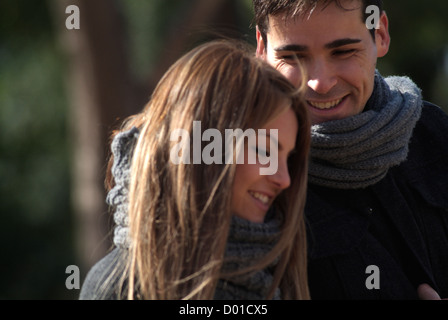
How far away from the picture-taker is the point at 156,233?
1876 millimetres

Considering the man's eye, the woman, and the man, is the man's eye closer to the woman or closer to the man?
the man

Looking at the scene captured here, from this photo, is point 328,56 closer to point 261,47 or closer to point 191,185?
point 261,47

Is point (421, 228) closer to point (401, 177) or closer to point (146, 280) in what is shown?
point (401, 177)

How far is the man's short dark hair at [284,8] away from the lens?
2363mm

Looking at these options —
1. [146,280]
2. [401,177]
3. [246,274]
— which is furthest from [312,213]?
[146,280]

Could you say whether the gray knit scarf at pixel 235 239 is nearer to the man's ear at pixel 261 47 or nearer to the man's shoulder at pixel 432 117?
the man's ear at pixel 261 47

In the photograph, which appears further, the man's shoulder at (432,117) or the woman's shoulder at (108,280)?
the man's shoulder at (432,117)

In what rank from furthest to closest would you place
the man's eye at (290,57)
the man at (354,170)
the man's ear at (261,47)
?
1. the man's ear at (261,47)
2. the man's eye at (290,57)
3. the man at (354,170)

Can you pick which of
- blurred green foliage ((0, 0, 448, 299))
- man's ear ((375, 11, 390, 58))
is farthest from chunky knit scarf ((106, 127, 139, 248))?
blurred green foliage ((0, 0, 448, 299))

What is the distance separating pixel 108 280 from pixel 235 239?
0.32m

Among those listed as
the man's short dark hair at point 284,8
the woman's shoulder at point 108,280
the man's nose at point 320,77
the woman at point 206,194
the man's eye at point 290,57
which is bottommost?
the woman's shoulder at point 108,280

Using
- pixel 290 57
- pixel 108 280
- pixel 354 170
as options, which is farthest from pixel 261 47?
pixel 108 280

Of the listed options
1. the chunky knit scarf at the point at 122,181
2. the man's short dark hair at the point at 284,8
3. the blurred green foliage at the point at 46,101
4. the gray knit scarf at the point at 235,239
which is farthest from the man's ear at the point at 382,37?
the blurred green foliage at the point at 46,101
